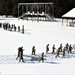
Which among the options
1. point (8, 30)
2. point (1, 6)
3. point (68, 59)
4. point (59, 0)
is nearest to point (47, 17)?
point (59, 0)

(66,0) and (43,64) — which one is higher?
(66,0)

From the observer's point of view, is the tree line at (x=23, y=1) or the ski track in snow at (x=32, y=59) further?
the tree line at (x=23, y=1)

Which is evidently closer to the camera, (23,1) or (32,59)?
(32,59)

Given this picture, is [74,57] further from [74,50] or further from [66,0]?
[66,0]

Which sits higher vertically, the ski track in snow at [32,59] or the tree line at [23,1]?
the tree line at [23,1]

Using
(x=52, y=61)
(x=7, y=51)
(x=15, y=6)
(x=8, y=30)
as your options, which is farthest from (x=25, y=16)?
(x=52, y=61)

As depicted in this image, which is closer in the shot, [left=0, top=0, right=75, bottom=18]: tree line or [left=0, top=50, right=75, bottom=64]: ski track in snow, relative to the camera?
[left=0, top=50, right=75, bottom=64]: ski track in snow

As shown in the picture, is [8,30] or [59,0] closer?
[8,30]

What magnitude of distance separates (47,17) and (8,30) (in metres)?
21.2

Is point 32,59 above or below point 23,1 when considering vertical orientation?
below

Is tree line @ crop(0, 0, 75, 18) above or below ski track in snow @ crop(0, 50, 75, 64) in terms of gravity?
above

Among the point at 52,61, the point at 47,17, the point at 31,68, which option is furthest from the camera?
the point at 47,17

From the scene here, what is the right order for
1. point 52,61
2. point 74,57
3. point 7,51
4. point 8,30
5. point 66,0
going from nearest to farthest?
point 52,61 < point 74,57 < point 7,51 < point 8,30 < point 66,0

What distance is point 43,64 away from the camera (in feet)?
55.8
